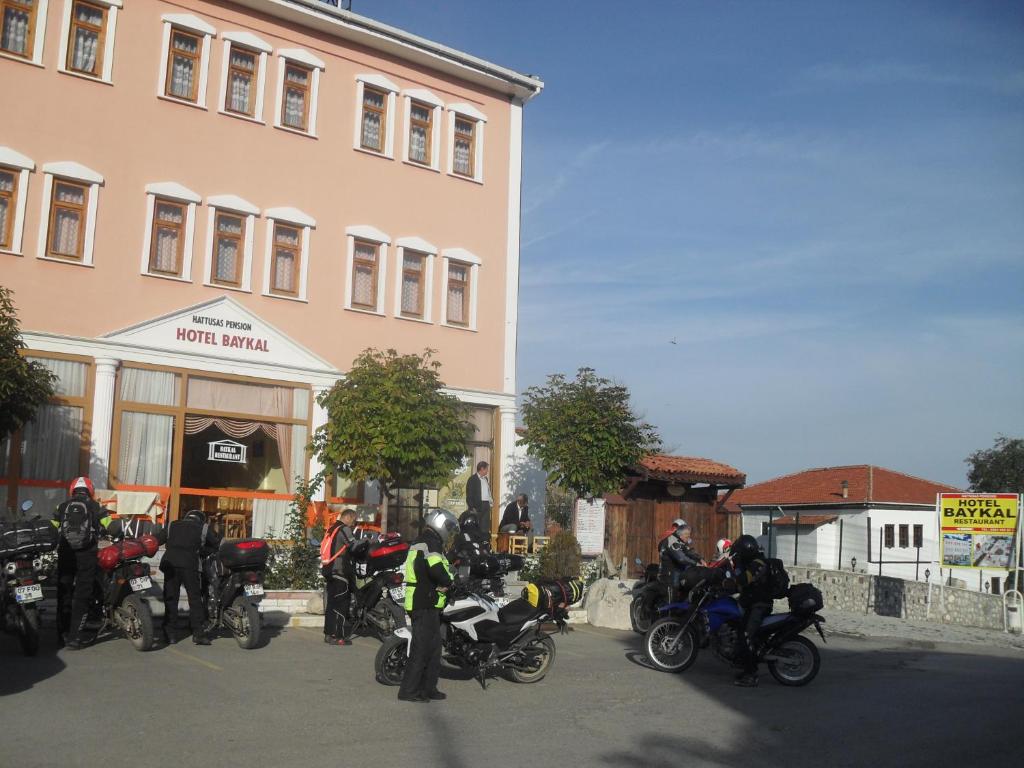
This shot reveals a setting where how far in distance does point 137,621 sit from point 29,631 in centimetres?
122

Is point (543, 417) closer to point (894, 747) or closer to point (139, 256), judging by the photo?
point (139, 256)

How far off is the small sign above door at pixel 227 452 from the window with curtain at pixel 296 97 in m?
6.95

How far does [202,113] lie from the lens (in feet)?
71.6

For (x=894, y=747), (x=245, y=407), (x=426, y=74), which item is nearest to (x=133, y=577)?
(x=894, y=747)

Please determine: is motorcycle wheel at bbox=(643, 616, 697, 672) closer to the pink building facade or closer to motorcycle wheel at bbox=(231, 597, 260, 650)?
motorcycle wheel at bbox=(231, 597, 260, 650)

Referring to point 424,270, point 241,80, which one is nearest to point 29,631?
point 241,80

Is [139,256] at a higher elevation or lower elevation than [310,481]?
higher

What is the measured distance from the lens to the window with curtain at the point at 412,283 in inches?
968

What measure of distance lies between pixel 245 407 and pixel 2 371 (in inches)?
258

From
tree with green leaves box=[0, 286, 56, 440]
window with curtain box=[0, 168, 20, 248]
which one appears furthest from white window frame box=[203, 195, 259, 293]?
tree with green leaves box=[0, 286, 56, 440]

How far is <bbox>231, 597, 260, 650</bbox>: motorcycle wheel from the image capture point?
12.6 meters

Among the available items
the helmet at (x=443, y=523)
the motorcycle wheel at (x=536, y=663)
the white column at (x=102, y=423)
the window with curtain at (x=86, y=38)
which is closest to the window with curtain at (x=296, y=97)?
the window with curtain at (x=86, y=38)

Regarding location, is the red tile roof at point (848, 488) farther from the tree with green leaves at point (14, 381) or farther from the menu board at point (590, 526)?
the tree with green leaves at point (14, 381)

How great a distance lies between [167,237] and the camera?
69.7 feet
